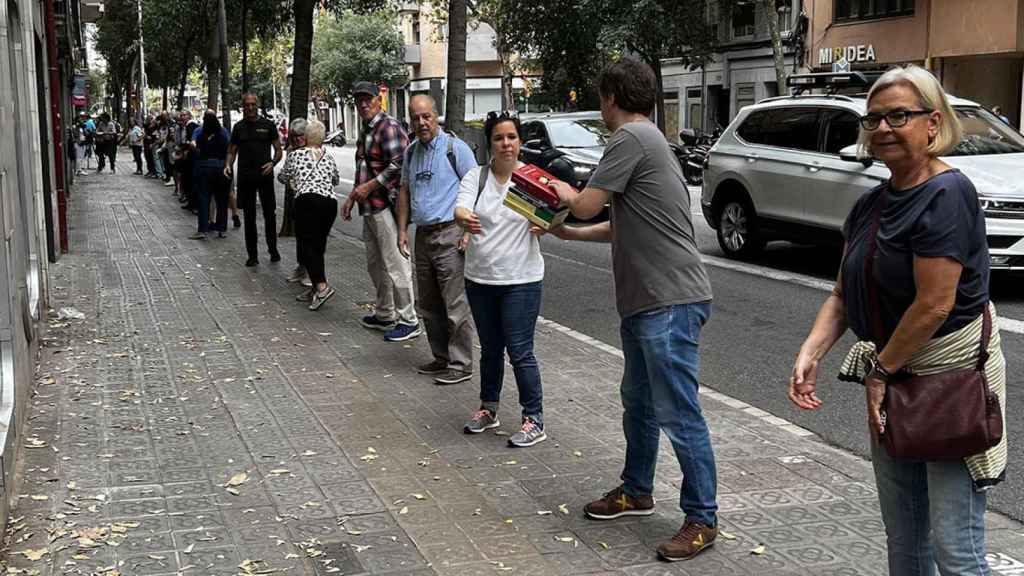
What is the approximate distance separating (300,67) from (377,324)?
319 inches

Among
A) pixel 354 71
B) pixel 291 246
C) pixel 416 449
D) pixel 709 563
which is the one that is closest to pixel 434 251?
pixel 416 449

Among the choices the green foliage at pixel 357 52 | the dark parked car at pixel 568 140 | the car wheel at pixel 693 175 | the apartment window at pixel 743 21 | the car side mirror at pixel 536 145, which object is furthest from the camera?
the green foliage at pixel 357 52

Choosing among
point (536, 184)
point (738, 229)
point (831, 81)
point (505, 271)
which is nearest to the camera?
point (536, 184)

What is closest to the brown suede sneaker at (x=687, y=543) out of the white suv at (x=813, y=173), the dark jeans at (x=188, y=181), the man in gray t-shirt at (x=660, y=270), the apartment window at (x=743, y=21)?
the man in gray t-shirt at (x=660, y=270)

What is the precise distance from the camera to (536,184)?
4.86 metres

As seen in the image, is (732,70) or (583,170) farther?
(732,70)

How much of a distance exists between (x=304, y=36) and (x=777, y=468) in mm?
12732

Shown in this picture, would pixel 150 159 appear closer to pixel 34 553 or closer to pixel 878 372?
pixel 34 553

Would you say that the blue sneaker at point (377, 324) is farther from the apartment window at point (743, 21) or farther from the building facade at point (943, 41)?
the apartment window at point (743, 21)

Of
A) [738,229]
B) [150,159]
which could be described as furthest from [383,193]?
[150,159]

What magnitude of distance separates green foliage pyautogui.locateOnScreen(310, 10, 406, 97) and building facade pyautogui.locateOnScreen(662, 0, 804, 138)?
3439 cm

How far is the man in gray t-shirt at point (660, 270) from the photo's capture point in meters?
4.53

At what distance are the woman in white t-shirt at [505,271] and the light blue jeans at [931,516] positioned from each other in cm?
290

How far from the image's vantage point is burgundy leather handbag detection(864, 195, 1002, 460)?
3076 millimetres
